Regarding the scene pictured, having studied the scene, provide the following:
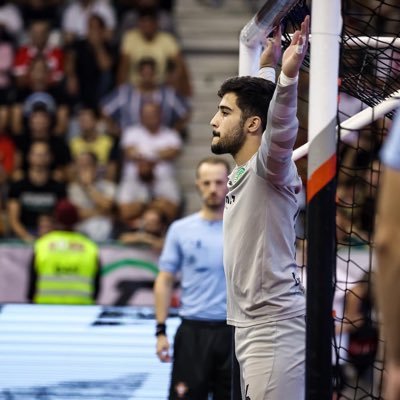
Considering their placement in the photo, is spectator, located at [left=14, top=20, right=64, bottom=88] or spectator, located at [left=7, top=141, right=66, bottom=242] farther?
spectator, located at [left=14, top=20, right=64, bottom=88]

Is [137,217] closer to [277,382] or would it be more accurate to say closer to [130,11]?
[130,11]

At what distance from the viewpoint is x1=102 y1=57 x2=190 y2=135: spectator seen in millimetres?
12773

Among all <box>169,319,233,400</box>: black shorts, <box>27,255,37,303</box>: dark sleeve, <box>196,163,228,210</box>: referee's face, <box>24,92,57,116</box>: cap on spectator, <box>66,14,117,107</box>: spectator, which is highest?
<box>66,14,117,107</box>: spectator

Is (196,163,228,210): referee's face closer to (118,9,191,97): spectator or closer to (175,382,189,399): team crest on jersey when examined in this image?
(175,382,189,399): team crest on jersey

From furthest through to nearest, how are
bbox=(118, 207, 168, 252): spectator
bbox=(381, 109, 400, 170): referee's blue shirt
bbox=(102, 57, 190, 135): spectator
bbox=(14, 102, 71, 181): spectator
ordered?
bbox=(102, 57, 190, 135): spectator
bbox=(14, 102, 71, 181): spectator
bbox=(118, 207, 168, 252): spectator
bbox=(381, 109, 400, 170): referee's blue shirt

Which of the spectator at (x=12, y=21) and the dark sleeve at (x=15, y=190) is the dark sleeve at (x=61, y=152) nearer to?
the dark sleeve at (x=15, y=190)

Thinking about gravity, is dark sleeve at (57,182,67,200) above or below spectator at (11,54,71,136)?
below

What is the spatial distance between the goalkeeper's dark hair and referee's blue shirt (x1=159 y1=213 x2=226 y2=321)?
8.21 feet

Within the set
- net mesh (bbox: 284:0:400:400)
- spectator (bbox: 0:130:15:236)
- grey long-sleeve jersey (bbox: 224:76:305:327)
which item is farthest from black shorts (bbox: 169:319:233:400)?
spectator (bbox: 0:130:15:236)

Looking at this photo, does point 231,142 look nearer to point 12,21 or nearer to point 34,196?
point 34,196

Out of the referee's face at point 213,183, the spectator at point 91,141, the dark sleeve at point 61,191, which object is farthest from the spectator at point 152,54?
the referee's face at point 213,183

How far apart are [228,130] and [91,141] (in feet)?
25.5

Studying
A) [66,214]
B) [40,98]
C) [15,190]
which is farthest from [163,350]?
[40,98]

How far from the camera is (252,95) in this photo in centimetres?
487
